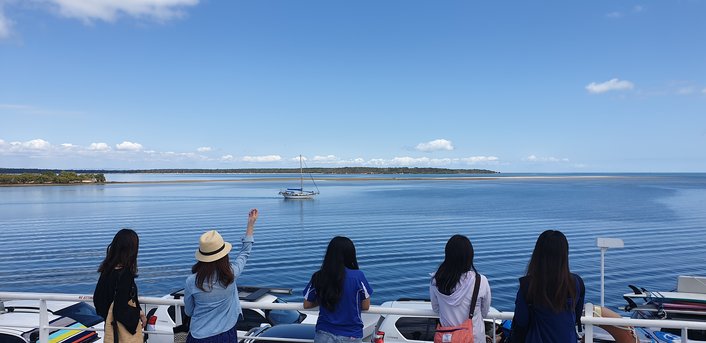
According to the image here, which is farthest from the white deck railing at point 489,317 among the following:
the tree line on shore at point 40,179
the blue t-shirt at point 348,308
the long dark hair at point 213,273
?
the tree line on shore at point 40,179

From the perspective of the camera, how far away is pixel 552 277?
3371mm

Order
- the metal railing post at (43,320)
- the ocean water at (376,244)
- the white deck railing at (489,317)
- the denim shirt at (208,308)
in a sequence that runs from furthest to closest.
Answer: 1. the ocean water at (376,244)
2. the metal railing post at (43,320)
3. the denim shirt at (208,308)
4. the white deck railing at (489,317)

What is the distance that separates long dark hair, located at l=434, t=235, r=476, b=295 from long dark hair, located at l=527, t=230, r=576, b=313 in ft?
1.66

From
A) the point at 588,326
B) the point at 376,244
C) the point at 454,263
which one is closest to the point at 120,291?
the point at 454,263

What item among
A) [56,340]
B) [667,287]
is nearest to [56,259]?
[56,340]

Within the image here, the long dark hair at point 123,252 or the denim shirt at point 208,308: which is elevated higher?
the long dark hair at point 123,252

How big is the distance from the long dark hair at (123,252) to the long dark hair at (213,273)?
22.4 inches

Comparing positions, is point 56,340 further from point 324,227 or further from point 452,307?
point 324,227

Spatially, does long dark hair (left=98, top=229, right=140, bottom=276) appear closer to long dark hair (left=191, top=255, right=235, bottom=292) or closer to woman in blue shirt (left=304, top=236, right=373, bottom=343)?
long dark hair (left=191, top=255, right=235, bottom=292)

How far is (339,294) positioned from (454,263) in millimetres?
916

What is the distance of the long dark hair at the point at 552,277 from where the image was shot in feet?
11.1

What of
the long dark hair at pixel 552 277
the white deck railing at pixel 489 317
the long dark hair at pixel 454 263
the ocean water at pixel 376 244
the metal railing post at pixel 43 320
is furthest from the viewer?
the ocean water at pixel 376 244

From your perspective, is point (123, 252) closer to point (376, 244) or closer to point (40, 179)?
point (376, 244)

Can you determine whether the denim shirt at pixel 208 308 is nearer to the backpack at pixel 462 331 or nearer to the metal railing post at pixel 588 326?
the backpack at pixel 462 331
